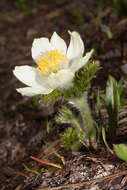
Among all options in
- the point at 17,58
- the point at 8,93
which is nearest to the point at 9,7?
the point at 17,58

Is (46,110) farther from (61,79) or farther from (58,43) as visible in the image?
(61,79)

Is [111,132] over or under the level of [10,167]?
over

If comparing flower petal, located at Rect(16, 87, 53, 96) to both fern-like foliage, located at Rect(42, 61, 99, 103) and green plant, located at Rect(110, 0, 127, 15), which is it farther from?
green plant, located at Rect(110, 0, 127, 15)

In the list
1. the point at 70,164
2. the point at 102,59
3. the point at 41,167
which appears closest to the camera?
the point at 70,164

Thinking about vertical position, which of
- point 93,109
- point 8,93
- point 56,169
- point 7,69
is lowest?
point 56,169

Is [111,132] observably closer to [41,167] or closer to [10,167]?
[41,167]

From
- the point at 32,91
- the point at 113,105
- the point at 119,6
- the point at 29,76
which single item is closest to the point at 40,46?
the point at 29,76
